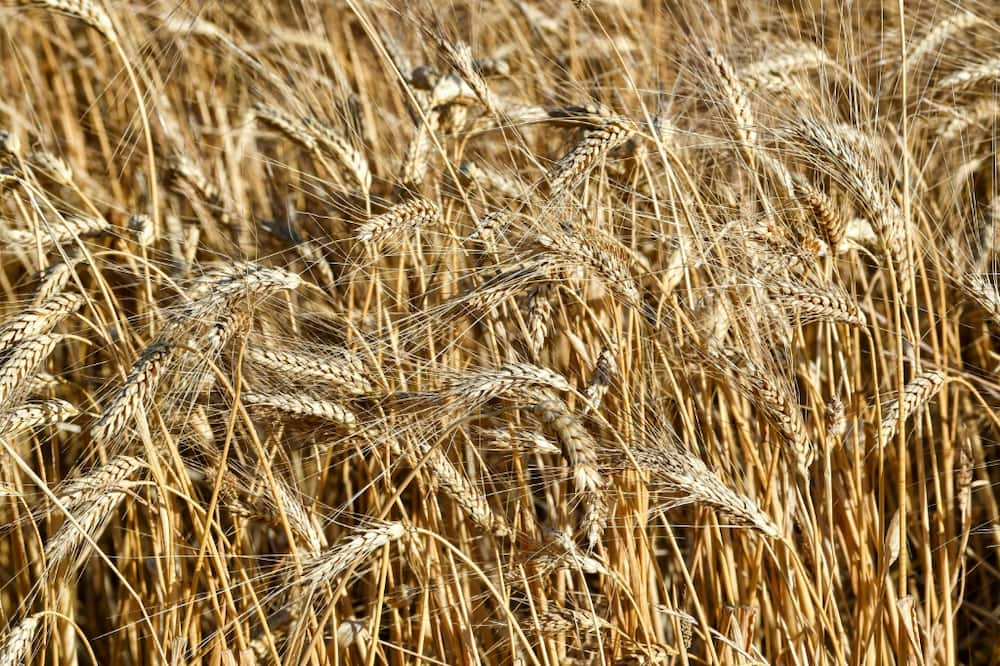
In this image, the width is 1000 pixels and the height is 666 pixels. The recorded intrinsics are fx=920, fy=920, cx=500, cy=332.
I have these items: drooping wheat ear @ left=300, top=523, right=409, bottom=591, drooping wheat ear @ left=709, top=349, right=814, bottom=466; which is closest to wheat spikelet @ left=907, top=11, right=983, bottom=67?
drooping wheat ear @ left=709, top=349, right=814, bottom=466

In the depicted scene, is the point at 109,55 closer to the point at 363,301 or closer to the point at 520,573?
the point at 363,301

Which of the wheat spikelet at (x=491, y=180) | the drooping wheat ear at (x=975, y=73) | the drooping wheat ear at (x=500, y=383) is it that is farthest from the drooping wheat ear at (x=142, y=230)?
the drooping wheat ear at (x=975, y=73)

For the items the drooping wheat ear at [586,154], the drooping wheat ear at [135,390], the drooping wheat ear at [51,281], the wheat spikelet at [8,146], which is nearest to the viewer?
the drooping wheat ear at [135,390]

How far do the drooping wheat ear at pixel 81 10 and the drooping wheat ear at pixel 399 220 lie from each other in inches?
25.1

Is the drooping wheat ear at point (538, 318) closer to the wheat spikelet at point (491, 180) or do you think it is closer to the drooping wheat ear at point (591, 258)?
the drooping wheat ear at point (591, 258)

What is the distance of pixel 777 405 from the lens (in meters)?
1.39

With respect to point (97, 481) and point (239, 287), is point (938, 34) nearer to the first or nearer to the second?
point (239, 287)

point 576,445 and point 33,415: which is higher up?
point 33,415

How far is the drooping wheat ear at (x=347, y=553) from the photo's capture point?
4.35 feet

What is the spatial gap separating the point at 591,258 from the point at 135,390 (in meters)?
0.68

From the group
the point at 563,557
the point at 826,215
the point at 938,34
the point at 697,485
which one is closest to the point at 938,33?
the point at 938,34

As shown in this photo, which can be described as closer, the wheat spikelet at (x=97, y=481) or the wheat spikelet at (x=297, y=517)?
the wheat spikelet at (x=97, y=481)

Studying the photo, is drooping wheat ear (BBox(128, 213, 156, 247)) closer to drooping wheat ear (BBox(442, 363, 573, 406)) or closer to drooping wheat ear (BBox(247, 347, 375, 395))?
drooping wheat ear (BBox(247, 347, 375, 395))

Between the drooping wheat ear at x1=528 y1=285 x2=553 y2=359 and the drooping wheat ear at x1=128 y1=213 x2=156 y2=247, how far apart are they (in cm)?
72
